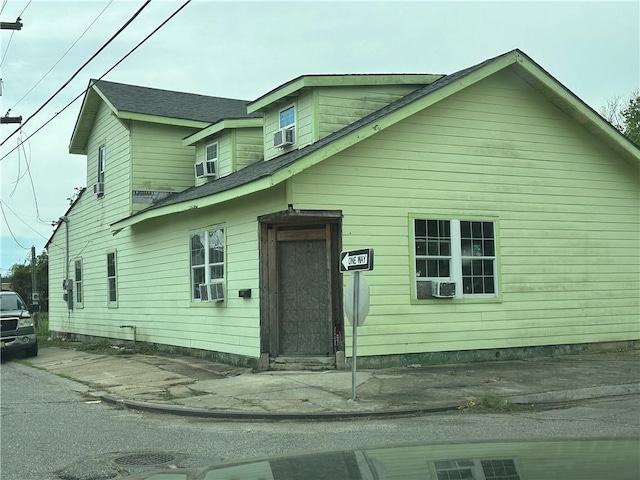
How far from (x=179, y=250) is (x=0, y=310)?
5.82 metres

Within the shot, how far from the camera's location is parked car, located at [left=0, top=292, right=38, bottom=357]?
18375mm

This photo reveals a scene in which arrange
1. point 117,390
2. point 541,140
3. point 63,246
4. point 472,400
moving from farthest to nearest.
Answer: point 63,246 < point 541,140 < point 117,390 < point 472,400

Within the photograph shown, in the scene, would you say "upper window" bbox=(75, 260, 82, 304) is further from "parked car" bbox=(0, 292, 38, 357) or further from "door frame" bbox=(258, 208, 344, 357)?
"door frame" bbox=(258, 208, 344, 357)

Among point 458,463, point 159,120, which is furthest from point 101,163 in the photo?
point 458,463

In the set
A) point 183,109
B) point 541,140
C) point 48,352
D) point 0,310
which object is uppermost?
point 183,109

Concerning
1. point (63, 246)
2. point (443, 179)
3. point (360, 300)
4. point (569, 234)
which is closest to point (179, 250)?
point (443, 179)

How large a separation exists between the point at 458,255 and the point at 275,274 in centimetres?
362

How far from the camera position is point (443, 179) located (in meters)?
14.1

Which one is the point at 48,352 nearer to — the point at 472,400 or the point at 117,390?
the point at 117,390

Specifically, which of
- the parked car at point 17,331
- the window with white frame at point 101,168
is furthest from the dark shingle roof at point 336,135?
the window with white frame at point 101,168

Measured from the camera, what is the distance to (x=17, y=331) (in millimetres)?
18594

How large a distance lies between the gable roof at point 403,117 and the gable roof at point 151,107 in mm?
4396

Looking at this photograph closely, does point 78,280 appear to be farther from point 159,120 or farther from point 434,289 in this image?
point 434,289

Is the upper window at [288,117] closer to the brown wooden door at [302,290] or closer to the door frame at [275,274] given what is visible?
the door frame at [275,274]
